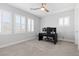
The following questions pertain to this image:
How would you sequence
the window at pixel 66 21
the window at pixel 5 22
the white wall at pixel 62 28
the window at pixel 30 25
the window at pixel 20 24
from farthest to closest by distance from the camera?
1. the window at pixel 30 25
2. the window at pixel 66 21
3. the white wall at pixel 62 28
4. the window at pixel 20 24
5. the window at pixel 5 22

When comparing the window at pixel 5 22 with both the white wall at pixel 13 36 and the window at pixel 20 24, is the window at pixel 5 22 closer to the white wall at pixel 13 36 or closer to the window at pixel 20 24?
the white wall at pixel 13 36

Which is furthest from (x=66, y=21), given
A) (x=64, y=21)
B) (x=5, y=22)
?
(x=5, y=22)

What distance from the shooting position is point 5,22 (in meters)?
3.95

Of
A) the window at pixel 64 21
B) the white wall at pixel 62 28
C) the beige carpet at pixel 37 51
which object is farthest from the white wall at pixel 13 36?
the window at pixel 64 21

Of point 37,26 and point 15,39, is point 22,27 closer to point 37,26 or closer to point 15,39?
point 15,39

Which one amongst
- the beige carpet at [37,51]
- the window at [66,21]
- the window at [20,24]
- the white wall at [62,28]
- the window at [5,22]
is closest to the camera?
the beige carpet at [37,51]

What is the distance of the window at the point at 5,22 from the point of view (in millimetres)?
3728

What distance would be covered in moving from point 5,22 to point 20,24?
127 cm

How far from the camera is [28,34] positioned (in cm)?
591

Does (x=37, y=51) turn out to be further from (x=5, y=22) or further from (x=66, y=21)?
(x=66, y=21)

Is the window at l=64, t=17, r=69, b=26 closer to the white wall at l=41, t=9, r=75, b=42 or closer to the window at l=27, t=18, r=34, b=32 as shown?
the white wall at l=41, t=9, r=75, b=42

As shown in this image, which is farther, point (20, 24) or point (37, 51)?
point (20, 24)

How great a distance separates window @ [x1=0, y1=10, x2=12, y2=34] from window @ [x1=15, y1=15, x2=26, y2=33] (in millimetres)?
518

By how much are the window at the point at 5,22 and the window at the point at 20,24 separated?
518 mm
